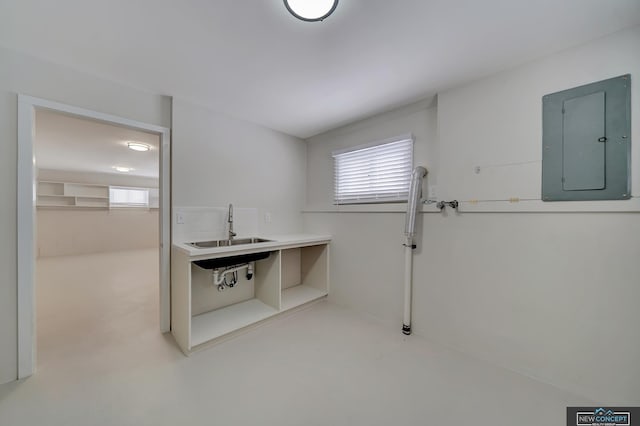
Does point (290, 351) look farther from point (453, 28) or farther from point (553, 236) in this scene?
point (453, 28)

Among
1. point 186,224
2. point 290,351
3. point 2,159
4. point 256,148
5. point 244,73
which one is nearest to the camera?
point 2,159

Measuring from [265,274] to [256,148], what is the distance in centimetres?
151

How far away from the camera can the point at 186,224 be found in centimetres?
227

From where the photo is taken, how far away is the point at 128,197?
23.0 ft

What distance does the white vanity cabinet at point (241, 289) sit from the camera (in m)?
1.91

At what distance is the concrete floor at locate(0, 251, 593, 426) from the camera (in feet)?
4.30

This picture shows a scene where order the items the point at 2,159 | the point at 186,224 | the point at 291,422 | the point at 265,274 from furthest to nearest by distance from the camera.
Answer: the point at 265,274, the point at 186,224, the point at 2,159, the point at 291,422

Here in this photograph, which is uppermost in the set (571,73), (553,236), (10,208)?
(571,73)

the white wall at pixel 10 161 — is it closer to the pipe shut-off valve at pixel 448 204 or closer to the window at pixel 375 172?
the window at pixel 375 172

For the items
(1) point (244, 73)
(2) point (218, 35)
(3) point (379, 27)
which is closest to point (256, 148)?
(1) point (244, 73)

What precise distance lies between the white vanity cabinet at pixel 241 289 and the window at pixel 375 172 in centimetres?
71

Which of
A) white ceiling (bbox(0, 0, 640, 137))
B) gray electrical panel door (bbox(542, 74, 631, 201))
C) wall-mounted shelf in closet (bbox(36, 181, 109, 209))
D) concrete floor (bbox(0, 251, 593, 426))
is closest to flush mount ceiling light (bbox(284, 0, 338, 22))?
white ceiling (bbox(0, 0, 640, 137))

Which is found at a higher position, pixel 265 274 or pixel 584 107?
pixel 584 107

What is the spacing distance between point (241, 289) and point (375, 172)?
2.04m
